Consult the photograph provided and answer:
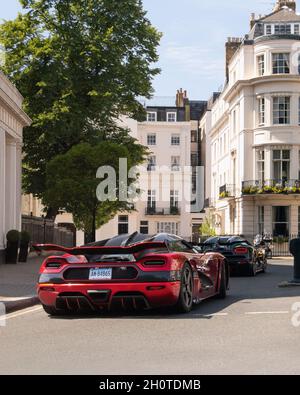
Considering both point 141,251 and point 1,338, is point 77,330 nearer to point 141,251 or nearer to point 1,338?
point 1,338

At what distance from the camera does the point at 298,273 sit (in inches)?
669

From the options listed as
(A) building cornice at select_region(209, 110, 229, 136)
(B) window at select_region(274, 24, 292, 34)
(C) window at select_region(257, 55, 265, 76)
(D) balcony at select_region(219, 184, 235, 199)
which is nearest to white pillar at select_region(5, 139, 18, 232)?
(C) window at select_region(257, 55, 265, 76)

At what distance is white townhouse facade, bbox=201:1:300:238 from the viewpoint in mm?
55000

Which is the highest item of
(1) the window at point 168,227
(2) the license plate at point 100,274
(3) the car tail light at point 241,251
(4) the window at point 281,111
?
(4) the window at point 281,111

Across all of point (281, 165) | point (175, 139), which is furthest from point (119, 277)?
point (175, 139)

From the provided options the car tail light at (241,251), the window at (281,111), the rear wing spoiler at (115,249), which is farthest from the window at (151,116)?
the rear wing spoiler at (115,249)

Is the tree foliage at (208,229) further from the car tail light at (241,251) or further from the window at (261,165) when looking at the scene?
the car tail light at (241,251)

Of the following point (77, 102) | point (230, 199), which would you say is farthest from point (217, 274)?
point (230, 199)

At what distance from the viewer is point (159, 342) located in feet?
27.9

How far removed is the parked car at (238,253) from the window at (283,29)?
120 feet

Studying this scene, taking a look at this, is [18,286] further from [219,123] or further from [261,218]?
[219,123]

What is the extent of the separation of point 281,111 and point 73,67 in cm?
2109

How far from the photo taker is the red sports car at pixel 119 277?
10891 mm

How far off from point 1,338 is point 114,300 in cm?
213
